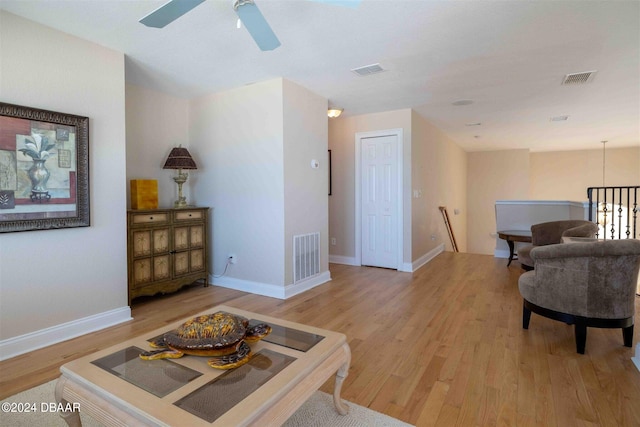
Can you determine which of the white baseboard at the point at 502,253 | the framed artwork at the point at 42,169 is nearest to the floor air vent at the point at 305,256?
the framed artwork at the point at 42,169

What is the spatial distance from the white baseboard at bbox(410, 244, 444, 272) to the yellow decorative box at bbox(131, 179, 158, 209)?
12.0 ft

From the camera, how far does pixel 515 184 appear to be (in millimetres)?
8898

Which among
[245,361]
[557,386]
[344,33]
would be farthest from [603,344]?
[344,33]

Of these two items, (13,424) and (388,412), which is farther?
(388,412)

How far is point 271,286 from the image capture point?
3.79 meters

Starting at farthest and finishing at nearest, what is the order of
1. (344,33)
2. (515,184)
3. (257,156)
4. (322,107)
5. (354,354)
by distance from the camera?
(515,184), (322,107), (257,156), (344,33), (354,354)

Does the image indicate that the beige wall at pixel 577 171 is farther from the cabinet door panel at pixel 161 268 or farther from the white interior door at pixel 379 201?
the cabinet door panel at pixel 161 268

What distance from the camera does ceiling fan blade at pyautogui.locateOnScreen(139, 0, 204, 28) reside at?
5.96ft

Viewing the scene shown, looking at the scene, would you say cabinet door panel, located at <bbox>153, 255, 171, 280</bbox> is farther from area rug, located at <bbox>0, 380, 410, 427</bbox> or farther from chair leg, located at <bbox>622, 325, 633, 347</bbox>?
chair leg, located at <bbox>622, 325, 633, 347</bbox>

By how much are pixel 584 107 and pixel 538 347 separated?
4106mm

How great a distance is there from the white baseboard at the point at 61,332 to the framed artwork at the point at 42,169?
815 millimetres

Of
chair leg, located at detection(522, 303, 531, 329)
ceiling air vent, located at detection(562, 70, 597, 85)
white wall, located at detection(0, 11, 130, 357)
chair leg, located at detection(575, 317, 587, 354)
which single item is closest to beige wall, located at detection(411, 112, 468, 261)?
ceiling air vent, located at detection(562, 70, 597, 85)

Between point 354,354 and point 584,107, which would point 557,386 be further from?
point 584,107

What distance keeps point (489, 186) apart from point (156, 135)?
863cm
